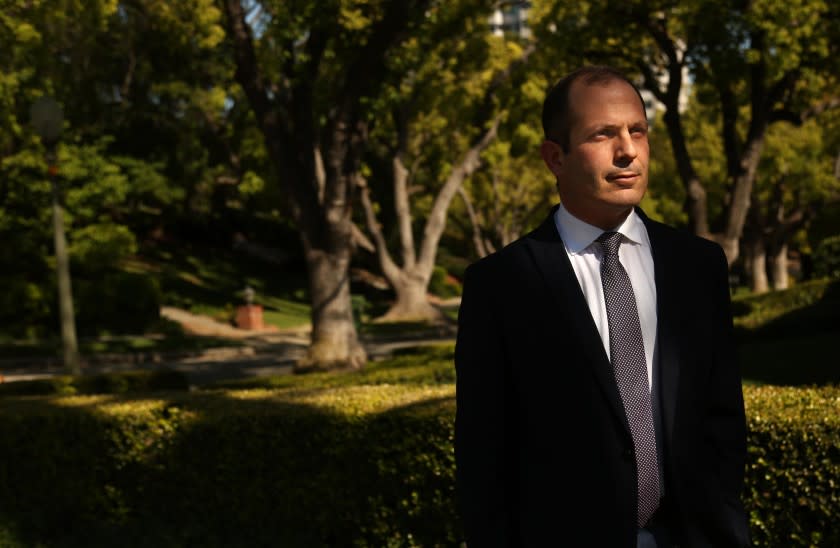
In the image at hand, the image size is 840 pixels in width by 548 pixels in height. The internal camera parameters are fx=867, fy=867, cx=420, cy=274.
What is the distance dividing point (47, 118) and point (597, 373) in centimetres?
1170

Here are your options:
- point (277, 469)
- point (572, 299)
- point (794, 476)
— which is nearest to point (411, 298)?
point (277, 469)

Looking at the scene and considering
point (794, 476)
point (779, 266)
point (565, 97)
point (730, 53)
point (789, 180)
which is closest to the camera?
point (565, 97)

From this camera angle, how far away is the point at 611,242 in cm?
229

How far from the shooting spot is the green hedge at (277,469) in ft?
14.9

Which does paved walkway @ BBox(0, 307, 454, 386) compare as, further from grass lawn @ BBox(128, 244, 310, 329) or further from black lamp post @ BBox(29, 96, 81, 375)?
black lamp post @ BBox(29, 96, 81, 375)

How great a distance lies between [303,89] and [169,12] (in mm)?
6151

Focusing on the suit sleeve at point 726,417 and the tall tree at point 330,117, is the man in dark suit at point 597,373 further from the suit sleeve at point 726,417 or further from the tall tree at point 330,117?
the tall tree at point 330,117

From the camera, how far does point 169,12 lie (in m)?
19.0

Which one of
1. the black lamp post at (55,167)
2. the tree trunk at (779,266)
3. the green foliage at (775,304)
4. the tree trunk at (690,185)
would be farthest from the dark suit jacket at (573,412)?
the tree trunk at (779,266)

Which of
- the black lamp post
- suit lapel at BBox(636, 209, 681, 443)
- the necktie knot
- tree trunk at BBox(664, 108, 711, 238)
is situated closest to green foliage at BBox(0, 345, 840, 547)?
suit lapel at BBox(636, 209, 681, 443)

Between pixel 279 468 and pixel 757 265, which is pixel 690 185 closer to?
pixel 279 468

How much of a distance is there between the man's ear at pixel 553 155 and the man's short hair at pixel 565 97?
12 millimetres

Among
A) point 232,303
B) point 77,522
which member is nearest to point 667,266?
point 77,522

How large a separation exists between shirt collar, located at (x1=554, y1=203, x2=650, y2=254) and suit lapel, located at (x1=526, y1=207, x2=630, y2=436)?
3cm
